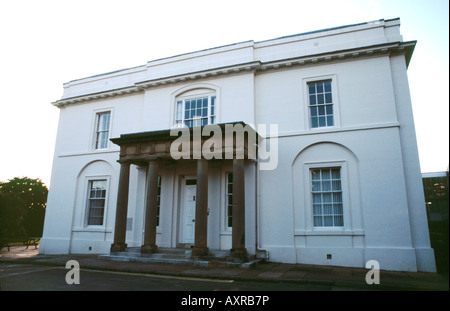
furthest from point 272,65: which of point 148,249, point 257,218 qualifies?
point 148,249

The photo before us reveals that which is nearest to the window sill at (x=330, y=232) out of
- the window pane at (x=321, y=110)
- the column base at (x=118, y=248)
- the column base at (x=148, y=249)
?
the window pane at (x=321, y=110)

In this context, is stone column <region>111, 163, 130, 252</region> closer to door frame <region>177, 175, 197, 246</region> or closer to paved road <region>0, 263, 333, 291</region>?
door frame <region>177, 175, 197, 246</region>

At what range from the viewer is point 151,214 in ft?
37.5

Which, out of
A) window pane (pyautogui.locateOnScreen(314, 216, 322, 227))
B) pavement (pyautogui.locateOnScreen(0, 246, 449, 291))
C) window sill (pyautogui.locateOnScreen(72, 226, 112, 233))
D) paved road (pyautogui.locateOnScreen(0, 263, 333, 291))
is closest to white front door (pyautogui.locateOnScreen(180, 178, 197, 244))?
pavement (pyautogui.locateOnScreen(0, 246, 449, 291))

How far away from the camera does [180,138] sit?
11.3 meters

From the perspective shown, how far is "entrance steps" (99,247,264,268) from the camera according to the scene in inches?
383

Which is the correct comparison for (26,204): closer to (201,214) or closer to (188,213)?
(188,213)

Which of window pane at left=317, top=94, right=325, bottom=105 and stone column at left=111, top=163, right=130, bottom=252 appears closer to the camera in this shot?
stone column at left=111, top=163, right=130, bottom=252

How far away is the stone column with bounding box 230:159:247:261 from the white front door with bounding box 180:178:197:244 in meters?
2.81

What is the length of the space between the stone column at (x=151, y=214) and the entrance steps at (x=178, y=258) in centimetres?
30

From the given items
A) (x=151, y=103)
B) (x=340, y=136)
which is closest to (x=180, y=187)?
(x=151, y=103)

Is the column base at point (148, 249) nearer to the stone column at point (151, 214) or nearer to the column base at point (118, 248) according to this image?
the stone column at point (151, 214)

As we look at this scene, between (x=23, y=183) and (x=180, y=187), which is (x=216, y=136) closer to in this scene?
(x=180, y=187)
